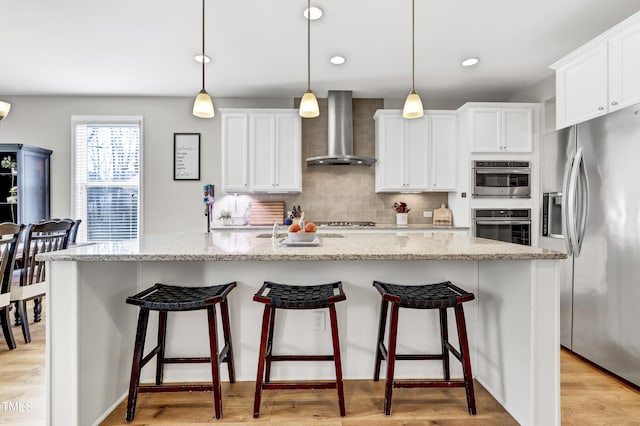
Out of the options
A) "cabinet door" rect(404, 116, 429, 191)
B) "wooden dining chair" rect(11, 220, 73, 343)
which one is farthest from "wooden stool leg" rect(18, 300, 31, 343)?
"cabinet door" rect(404, 116, 429, 191)

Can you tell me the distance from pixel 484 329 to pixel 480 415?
46 cm

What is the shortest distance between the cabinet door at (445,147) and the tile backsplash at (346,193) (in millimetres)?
425

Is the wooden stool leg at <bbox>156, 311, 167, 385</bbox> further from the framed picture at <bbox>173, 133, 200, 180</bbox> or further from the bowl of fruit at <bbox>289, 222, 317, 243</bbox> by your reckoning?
the framed picture at <bbox>173, 133, 200, 180</bbox>

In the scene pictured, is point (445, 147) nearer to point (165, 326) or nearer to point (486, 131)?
point (486, 131)

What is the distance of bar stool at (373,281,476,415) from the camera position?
1636mm

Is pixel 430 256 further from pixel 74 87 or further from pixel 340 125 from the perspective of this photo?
pixel 74 87

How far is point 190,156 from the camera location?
14.5ft

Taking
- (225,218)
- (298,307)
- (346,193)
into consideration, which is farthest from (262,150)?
(298,307)

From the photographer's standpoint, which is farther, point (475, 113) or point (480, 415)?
point (475, 113)

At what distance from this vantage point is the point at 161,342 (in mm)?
1938

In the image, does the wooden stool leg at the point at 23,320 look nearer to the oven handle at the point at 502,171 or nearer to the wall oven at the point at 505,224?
the wall oven at the point at 505,224

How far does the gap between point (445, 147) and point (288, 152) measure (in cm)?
188

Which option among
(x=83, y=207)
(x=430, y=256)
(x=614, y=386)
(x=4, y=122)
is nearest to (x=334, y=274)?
(x=430, y=256)

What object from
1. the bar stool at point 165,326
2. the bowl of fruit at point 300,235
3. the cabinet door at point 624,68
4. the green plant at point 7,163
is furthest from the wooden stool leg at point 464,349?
the green plant at point 7,163
